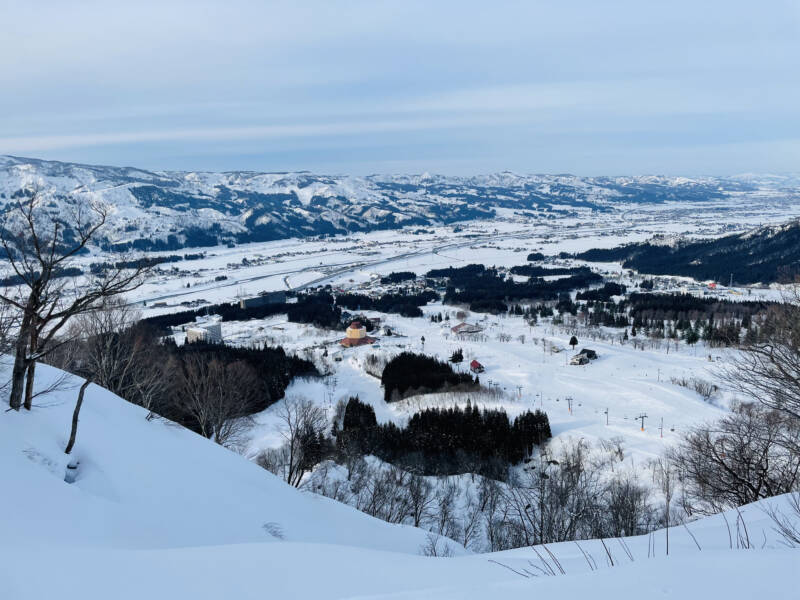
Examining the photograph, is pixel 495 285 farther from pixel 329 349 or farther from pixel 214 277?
pixel 214 277

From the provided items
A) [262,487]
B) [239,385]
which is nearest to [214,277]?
[239,385]

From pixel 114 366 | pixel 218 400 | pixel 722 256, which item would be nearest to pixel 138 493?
pixel 114 366

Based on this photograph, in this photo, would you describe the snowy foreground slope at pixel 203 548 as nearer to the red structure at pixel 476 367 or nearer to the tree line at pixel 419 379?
the tree line at pixel 419 379

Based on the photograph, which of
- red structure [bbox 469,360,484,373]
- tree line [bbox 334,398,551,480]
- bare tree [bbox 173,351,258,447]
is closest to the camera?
bare tree [bbox 173,351,258,447]

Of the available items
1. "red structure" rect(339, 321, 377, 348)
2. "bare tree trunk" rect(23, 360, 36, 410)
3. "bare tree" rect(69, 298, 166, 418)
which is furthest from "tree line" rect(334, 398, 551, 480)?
"red structure" rect(339, 321, 377, 348)

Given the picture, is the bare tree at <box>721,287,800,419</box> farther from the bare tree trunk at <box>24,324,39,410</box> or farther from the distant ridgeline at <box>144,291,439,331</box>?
the distant ridgeline at <box>144,291,439,331</box>

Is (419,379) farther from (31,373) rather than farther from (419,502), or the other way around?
(31,373)
